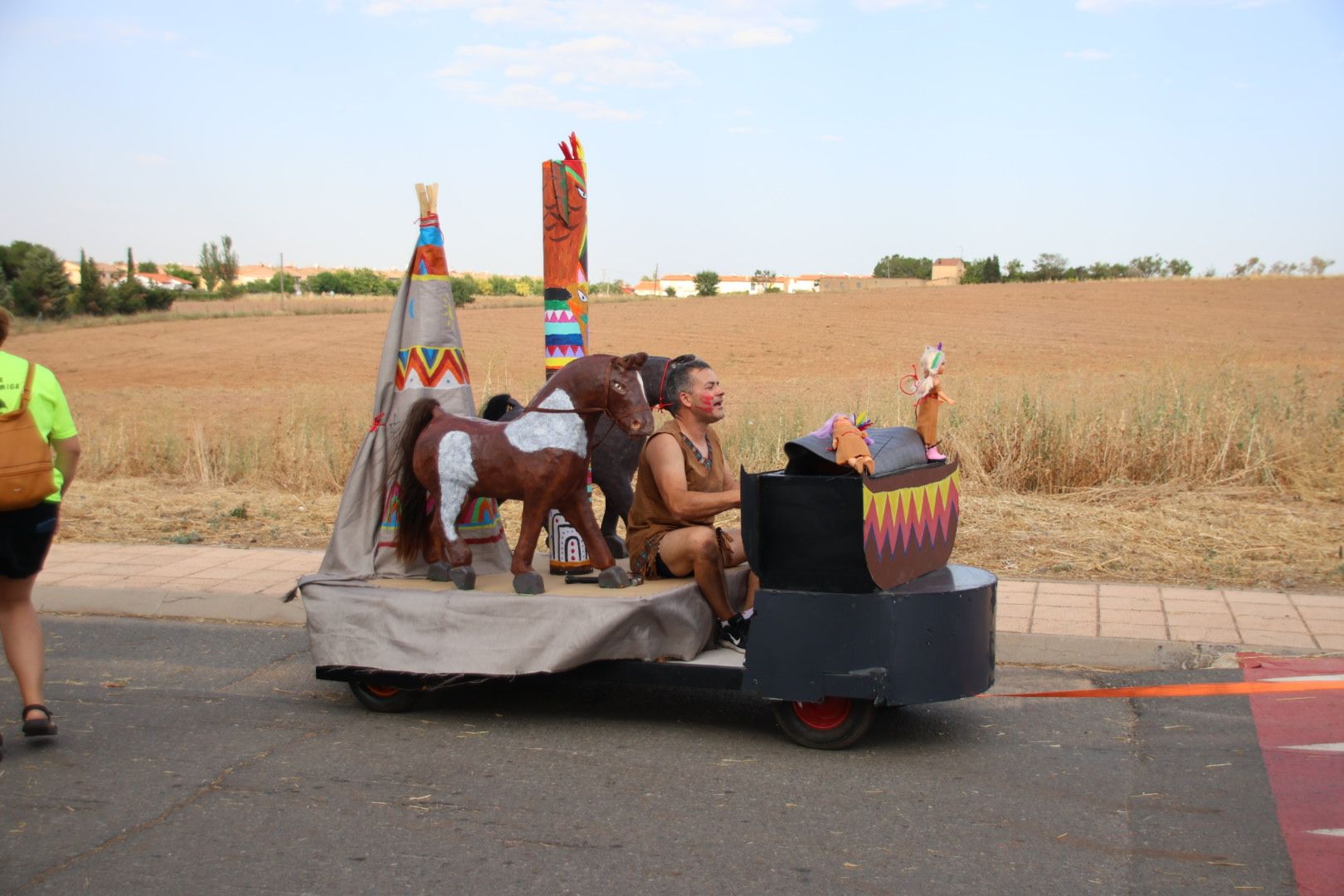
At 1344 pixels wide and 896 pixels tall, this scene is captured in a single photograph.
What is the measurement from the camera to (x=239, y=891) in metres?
3.49

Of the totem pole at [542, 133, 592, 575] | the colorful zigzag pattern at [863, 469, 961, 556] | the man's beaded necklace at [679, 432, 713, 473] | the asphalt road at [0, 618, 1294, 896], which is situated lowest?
the asphalt road at [0, 618, 1294, 896]

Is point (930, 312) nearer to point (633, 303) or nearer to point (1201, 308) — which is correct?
Answer: point (1201, 308)

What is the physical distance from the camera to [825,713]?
471cm

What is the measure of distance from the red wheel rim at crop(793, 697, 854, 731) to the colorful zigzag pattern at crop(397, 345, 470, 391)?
2.32 meters

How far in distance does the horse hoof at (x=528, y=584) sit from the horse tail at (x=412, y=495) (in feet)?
2.20

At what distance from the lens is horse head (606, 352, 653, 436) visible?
5.11m

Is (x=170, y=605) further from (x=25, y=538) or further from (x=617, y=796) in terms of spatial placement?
(x=617, y=796)

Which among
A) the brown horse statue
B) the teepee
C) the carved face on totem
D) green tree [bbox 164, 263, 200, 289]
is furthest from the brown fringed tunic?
green tree [bbox 164, 263, 200, 289]

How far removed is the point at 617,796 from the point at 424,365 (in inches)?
93.6

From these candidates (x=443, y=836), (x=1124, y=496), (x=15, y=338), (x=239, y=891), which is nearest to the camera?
(x=239, y=891)

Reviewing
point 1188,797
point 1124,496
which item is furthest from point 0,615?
point 1124,496

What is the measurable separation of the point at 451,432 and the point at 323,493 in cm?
661

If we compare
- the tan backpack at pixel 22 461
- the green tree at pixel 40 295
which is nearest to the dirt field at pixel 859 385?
the tan backpack at pixel 22 461

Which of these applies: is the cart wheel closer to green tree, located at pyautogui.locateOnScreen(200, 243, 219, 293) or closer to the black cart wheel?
the black cart wheel
